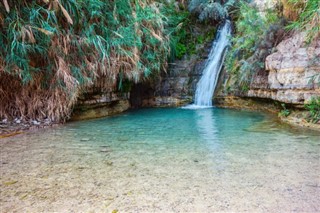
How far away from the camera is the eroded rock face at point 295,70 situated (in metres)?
3.40

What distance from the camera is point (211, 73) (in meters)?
6.93

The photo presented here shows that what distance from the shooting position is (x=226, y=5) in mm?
7566

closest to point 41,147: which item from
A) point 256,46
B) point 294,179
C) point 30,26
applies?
point 30,26

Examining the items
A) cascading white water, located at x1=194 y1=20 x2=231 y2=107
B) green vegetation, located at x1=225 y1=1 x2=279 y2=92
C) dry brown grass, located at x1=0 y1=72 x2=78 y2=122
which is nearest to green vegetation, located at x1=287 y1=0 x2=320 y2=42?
green vegetation, located at x1=225 y1=1 x2=279 y2=92

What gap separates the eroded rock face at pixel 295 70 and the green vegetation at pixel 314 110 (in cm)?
10

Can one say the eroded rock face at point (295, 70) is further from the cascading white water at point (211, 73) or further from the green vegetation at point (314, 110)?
the cascading white water at point (211, 73)

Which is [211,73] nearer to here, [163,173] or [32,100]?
[32,100]

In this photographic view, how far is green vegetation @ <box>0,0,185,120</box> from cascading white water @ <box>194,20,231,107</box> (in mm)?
2792

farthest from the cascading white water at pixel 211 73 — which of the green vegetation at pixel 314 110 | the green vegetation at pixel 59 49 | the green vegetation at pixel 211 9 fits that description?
the green vegetation at pixel 314 110

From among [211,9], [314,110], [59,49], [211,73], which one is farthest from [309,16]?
[211,9]

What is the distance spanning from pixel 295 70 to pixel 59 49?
12.4 ft

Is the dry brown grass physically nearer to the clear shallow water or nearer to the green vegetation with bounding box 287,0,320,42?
the clear shallow water

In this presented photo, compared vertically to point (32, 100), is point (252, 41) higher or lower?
higher

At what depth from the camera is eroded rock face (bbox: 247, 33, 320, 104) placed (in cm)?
340
